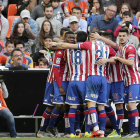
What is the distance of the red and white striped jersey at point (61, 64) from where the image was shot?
30.9 ft

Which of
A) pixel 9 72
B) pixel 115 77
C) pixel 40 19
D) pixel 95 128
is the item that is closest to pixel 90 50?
pixel 115 77

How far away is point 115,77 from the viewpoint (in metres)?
9.55

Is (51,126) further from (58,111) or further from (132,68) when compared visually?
(132,68)

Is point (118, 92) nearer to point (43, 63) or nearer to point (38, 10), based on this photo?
point (43, 63)

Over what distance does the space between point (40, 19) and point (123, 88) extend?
18.1 feet

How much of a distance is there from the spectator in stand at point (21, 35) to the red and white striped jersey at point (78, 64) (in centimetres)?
421

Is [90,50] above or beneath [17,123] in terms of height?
above

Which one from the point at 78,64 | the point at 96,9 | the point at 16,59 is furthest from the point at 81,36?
the point at 96,9

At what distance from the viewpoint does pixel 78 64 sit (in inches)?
360

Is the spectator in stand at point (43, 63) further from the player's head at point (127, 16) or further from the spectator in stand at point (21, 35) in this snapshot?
the player's head at point (127, 16)

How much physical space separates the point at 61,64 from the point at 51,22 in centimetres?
452

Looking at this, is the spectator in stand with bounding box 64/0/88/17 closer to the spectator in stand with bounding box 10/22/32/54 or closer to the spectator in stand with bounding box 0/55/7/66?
the spectator in stand with bounding box 10/22/32/54

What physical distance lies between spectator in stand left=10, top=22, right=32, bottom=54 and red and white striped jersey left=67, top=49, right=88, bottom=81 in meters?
4.21

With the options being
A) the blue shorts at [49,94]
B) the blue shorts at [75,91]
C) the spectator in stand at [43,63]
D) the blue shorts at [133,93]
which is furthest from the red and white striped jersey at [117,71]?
the spectator in stand at [43,63]
